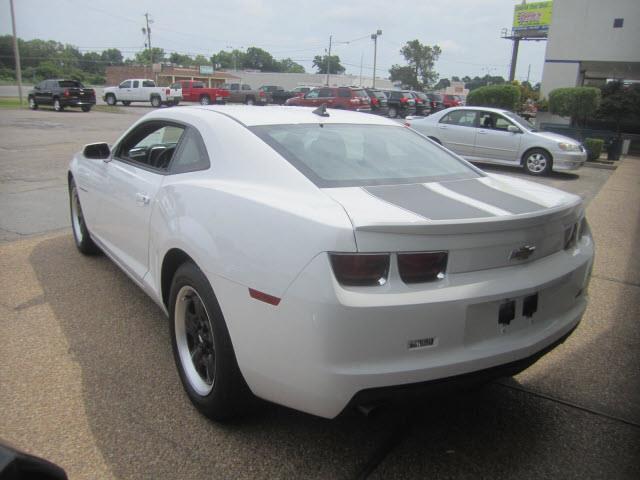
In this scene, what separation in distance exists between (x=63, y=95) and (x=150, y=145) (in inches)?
1142

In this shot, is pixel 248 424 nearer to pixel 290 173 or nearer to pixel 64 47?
pixel 290 173

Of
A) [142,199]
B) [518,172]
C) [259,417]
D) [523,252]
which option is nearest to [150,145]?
[142,199]

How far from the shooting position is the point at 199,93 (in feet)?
119

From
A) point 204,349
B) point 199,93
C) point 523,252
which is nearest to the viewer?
point 523,252

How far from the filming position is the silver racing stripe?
2.13 metres

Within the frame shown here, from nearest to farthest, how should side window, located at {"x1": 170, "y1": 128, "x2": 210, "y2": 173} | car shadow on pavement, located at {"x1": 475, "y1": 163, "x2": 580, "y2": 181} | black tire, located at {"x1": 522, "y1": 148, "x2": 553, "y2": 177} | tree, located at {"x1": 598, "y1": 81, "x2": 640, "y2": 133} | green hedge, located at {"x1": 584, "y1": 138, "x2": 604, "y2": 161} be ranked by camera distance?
side window, located at {"x1": 170, "y1": 128, "x2": 210, "y2": 173}, black tire, located at {"x1": 522, "y1": 148, "x2": 553, "y2": 177}, car shadow on pavement, located at {"x1": 475, "y1": 163, "x2": 580, "y2": 181}, green hedge, located at {"x1": 584, "y1": 138, "x2": 604, "y2": 161}, tree, located at {"x1": 598, "y1": 81, "x2": 640, "y2": 133}

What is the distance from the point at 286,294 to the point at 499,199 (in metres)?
1.19

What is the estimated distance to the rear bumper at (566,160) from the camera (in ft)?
39.6

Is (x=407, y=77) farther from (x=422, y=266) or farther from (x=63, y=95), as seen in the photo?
(x=422, y=266)

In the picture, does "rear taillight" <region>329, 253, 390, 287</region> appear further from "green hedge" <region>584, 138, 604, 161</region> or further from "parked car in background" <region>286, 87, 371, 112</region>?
"parked car in background" <region>286, 87, 371, 112</region>

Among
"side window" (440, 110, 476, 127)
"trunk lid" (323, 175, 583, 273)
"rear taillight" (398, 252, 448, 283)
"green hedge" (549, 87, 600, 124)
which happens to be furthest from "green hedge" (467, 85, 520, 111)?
"rear taillight" (398, 252, 448, 283)

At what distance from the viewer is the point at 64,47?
297ft

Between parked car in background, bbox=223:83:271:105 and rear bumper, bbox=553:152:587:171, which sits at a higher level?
parked car in background, bbox=223:83:271:105

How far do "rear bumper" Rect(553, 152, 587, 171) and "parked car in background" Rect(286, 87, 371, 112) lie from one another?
53.0ft
